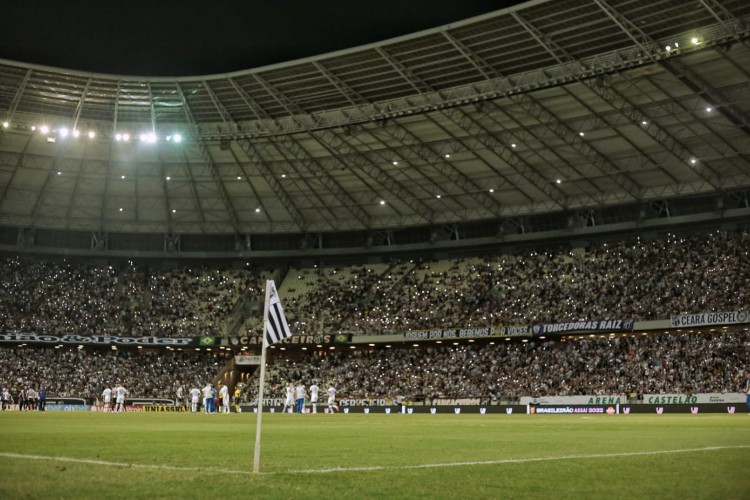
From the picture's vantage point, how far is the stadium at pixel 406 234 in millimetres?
48938

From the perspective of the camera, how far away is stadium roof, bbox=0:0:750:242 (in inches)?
1919

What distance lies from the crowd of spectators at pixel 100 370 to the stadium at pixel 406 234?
0.32 meters

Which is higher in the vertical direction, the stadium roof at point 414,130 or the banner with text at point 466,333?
the stadium roof at point 414,130

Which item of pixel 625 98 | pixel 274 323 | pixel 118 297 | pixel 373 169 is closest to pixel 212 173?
pixel 373 169

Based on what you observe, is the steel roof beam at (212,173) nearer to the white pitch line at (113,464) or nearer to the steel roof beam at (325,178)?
the steel roof beam at (325,178)

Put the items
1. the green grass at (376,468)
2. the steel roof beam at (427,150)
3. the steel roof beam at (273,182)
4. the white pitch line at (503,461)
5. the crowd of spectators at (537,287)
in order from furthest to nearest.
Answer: the steel roof beam at (273,182), the crowd of spectators at (537,287), the steel roof beam at (427,150), the white pitch line at (503,461), the green grass at (376,468)

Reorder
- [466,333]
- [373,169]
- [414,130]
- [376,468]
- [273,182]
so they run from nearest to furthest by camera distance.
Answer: [376,468]
[414,130]
[373,169]
[466,333]
[273,182]

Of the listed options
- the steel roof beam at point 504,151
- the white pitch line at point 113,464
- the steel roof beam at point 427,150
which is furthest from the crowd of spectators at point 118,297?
the white pitch line at point 113,464

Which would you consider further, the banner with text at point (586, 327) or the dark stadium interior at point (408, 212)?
the banner with text at point (586, 327)

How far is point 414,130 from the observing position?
62.4 meters

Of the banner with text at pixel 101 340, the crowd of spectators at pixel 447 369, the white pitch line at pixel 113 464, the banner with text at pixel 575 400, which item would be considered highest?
the banner with text at pixel 101 340

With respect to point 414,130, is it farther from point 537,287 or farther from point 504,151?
point 537,287

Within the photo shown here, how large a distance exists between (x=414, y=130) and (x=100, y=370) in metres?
41.8

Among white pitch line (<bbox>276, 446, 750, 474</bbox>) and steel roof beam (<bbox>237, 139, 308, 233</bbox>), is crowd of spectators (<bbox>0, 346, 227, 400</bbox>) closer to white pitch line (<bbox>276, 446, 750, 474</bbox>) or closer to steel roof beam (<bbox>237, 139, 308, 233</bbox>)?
steel roof beam (<bbox>237, 139, 308, 233</bbox>)
